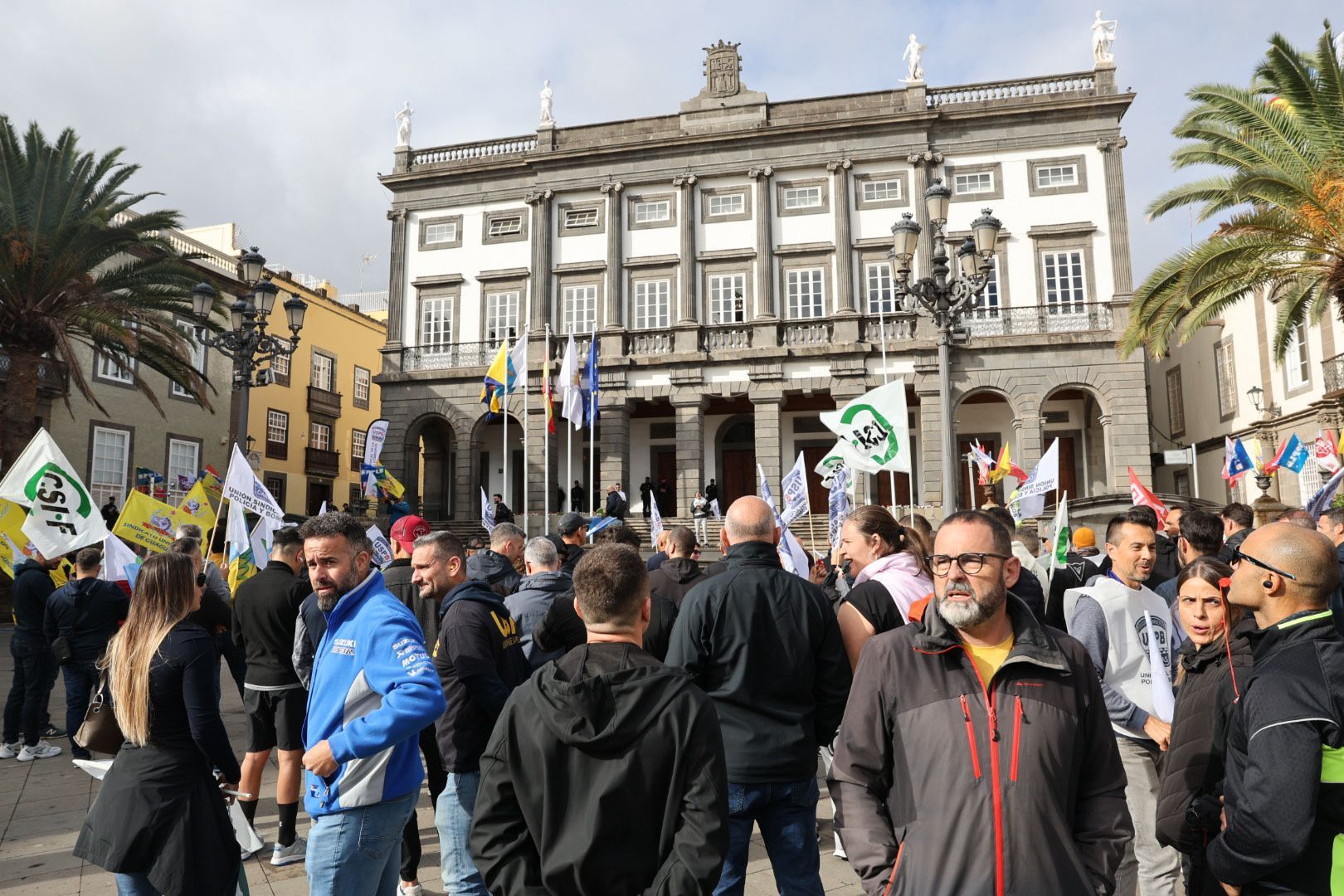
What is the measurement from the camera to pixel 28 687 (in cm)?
802

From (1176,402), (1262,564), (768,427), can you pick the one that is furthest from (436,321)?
(1262,564)

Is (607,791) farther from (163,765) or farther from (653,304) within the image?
(653,304)

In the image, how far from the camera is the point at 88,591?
296 inches

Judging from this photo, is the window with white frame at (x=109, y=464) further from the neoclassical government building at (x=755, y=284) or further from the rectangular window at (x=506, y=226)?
the rectangular window at (x=506, y=226)

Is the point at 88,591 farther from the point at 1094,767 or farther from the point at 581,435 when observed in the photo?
the point at 581,435

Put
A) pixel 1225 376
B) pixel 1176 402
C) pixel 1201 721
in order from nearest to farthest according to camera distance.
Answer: pixel 1201 721 < pixel 1225 376 < pixel 1176 402

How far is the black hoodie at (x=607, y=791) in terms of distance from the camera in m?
2.29

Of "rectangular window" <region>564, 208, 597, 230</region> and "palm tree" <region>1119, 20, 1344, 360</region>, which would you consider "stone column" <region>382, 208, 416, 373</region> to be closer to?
"rectangular window" <region>564, 208, 597, 230</region>

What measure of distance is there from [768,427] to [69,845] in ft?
74.4

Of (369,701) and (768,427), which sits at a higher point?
(768,427)

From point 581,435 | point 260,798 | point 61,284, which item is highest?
point 61,284

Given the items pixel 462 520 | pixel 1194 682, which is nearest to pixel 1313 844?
pixel 1194 682

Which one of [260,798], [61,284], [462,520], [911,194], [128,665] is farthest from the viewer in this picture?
[462,520]

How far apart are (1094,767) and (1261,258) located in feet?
53.1
